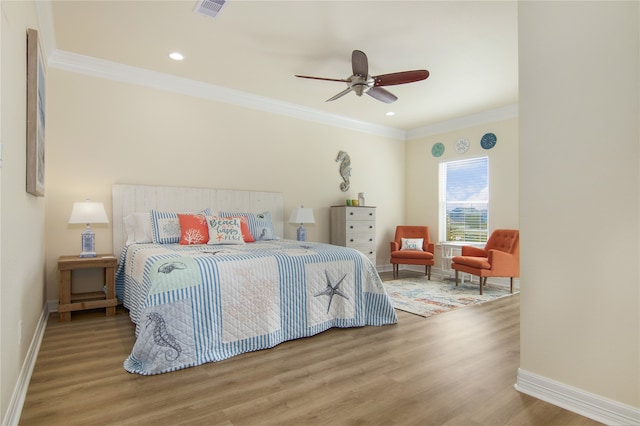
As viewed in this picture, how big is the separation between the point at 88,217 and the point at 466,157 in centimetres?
546

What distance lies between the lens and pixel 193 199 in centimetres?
443

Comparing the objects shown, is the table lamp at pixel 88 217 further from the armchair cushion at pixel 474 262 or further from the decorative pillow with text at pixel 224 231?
the armchair cushion at pixel 474 262

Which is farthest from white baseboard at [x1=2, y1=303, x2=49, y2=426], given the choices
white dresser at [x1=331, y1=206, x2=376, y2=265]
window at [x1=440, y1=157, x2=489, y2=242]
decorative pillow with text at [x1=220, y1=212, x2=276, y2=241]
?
window at [x1=440, y1=157, x2=489, y2=242]

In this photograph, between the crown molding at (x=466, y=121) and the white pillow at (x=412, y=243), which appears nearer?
the crown molding at (x=466, y=121)

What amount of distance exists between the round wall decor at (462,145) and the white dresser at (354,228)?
1815 millimetres

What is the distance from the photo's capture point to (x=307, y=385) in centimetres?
212

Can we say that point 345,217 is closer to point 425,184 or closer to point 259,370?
point 425,184

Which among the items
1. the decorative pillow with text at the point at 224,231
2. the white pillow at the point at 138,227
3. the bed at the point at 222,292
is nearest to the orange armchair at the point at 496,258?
the bed at the point at 222,292

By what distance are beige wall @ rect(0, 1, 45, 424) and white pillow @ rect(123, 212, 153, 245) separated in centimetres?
149

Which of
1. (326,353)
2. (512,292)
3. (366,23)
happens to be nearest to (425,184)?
(512,292)

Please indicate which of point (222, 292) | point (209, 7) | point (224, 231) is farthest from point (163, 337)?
point (209, 7)

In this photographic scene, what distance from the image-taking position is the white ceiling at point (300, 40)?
2859mm

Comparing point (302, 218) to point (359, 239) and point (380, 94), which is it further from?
point (380, 94)

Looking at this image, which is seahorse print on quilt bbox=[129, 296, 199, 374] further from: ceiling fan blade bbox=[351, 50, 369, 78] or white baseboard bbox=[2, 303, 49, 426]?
ceiling fan blade bbox=[351, 50, 369, 78]
